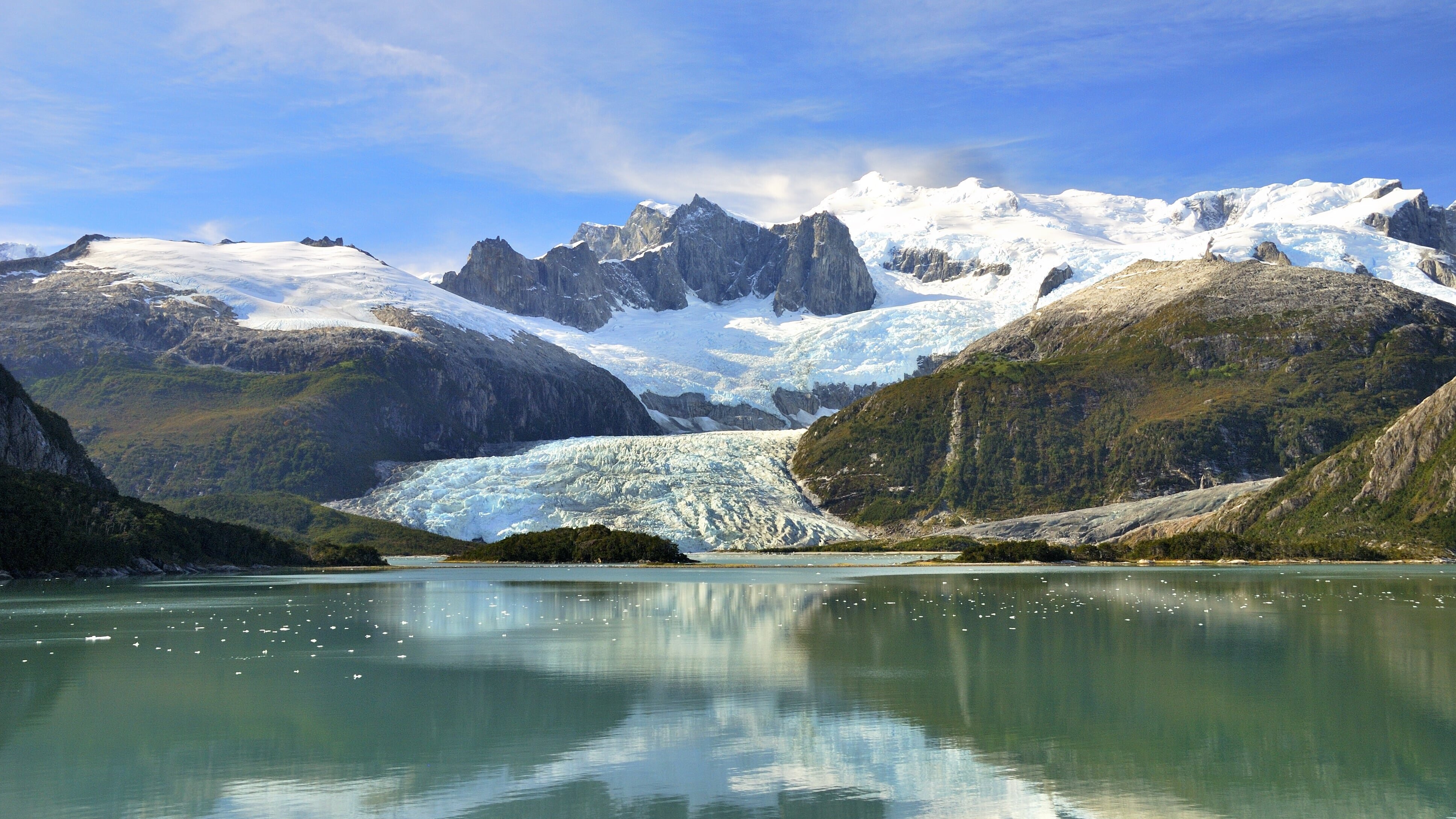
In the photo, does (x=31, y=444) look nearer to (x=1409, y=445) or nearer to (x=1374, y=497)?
(x=1374, y=497)

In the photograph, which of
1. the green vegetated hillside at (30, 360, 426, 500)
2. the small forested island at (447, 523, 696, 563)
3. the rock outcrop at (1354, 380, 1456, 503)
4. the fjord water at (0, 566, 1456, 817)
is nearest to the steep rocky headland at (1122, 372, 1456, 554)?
the rock outcrop at (1354, 380, 1456, 503)

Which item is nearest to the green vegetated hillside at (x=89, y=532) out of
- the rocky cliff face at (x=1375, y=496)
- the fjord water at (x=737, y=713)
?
the fjord water at (x=737, y=713)

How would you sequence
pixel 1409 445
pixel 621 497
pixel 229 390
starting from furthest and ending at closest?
pixel 229 390 < pixel 621 497 < pixel 1409 445

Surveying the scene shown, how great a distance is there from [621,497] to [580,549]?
39.7m

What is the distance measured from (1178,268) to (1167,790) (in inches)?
7814

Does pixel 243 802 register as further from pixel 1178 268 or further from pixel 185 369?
pixel 1178 268

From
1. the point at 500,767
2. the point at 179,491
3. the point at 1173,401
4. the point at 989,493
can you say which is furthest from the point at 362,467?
the point at 500,767

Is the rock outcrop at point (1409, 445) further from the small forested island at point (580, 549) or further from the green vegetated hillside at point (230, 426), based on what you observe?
the green vegetated hillside at point (230, 426)

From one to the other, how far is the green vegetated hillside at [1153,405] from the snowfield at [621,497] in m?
11.1

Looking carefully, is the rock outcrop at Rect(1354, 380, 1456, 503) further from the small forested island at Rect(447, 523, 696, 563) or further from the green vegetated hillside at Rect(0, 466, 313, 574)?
the green vegetated hillside at Rect(0, 466, 313, 574)

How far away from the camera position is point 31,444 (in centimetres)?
8231

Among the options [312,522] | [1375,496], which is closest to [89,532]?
[312,522]

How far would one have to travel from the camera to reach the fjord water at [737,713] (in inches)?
581

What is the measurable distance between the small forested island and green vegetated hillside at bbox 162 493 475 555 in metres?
15.4
